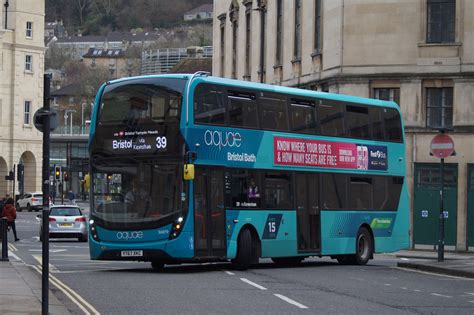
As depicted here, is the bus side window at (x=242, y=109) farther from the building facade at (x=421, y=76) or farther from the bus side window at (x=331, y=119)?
the building facade at (x=421, y=76)

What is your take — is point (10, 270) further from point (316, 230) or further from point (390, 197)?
point (390, 197)

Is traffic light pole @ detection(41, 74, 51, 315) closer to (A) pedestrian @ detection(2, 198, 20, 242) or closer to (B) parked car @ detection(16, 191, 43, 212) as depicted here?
(A) pedestrian @ detection(2, 198, 20, 242)

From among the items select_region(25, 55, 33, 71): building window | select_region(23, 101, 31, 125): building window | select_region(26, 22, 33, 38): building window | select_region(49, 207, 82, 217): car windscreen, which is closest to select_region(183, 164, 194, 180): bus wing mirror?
select_region(49, 207, 82, 217): car windscreen

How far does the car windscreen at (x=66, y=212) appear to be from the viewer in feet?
157

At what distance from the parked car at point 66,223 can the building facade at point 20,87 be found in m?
55.2

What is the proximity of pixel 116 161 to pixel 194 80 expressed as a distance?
2.46 m

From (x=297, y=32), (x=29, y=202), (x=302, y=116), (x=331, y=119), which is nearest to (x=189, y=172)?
(x=302, y=116)

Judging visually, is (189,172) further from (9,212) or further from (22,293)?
(9,212)

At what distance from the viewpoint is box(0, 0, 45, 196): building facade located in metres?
103

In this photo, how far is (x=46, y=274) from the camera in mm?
15258

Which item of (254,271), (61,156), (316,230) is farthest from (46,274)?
(61,156)

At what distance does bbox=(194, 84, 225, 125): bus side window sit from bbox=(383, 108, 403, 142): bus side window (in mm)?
7355

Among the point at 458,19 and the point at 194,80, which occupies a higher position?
the point at 458,19

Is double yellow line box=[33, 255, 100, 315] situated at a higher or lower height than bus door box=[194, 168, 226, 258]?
lower
